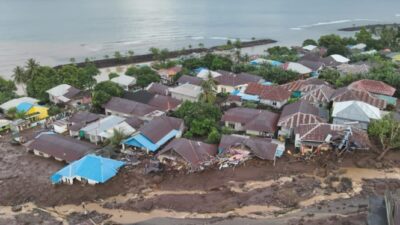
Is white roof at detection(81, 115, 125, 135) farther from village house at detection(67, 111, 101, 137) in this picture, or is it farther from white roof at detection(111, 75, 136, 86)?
white roof at detection(111, 75, 136, 86)

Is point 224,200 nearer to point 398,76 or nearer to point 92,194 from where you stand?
point 92,194

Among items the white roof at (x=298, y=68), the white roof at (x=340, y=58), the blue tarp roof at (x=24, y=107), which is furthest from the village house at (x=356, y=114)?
the blue tarp roof at (x=24, y=107)

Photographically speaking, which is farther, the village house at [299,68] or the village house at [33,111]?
the village house at [299,68]

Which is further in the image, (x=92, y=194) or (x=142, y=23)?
(x=142, y=23)

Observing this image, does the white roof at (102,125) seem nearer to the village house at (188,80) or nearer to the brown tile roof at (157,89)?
the brown tile roof at (157,89)

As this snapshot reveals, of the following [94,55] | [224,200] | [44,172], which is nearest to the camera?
[224,200]

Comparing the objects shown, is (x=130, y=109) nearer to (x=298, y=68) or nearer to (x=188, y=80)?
(x=188, y=80)

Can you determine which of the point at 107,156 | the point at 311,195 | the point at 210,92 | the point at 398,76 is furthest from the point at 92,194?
the point at 398,76
